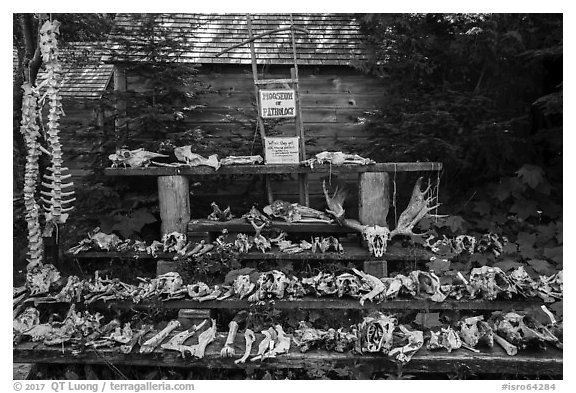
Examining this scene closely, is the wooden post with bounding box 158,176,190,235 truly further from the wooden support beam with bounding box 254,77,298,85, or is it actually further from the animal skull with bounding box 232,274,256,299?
the wooden support beam with bounding box 254,77,298,85

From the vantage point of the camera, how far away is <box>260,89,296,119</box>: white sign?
235 inches

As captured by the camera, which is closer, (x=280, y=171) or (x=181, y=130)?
(x=280, y=171)

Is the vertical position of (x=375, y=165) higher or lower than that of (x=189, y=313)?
higher

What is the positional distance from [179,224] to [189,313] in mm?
1254

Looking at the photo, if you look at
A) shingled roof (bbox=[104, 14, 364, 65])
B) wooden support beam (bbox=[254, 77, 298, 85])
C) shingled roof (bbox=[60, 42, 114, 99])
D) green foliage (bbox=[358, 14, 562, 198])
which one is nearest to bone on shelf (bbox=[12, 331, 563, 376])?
green foliage (bbox=[358, 14, 562, 198])

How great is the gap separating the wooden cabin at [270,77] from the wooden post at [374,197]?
1716 mm

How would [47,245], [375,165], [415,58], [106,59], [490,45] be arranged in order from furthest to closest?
[106,59] → [415,58] → [490,45] → [375,165] → [47,245]

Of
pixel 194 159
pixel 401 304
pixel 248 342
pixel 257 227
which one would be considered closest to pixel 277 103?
pixel 194 159

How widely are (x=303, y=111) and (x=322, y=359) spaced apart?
15.6ft

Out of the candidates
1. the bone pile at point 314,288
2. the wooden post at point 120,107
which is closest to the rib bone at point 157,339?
the bone pile at point 314,288
